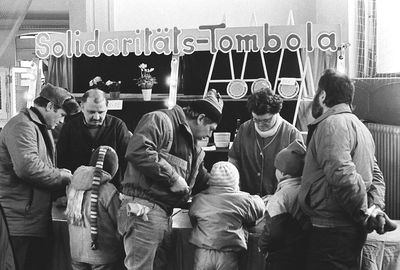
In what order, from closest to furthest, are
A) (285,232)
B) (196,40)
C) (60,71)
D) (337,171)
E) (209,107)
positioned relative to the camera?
(337,171) → (285,232) → (209,107) → (196,40) → (60,71)

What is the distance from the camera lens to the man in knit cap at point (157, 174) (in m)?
2.87

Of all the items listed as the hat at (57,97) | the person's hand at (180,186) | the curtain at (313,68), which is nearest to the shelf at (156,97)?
the curtain at (313,68)

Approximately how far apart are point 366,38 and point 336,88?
290 centimetres

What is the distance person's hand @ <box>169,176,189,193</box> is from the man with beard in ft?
2.06

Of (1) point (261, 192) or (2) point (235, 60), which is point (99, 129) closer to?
(1) point (261, 192)

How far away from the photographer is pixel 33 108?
11.0 ft

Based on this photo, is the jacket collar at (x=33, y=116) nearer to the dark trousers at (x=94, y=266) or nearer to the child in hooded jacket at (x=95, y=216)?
the child in hooded jacket at (x=95, y=216)

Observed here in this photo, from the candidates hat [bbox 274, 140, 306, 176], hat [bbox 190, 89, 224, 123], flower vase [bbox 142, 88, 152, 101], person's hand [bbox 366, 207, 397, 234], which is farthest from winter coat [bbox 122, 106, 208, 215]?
flower vase [bbox 142, 88, 152, 101]

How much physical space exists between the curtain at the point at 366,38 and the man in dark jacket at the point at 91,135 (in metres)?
2.75

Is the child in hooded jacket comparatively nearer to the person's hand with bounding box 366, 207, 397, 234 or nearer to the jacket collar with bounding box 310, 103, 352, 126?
the jacket collar with bounding box 310, 103, 352, 126

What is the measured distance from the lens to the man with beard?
2.58 m

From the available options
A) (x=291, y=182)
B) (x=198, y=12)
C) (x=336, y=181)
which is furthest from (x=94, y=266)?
(x=198, y=12)

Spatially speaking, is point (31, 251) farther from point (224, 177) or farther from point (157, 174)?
point (224, 177)

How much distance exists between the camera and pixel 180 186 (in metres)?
Result: 2.92
